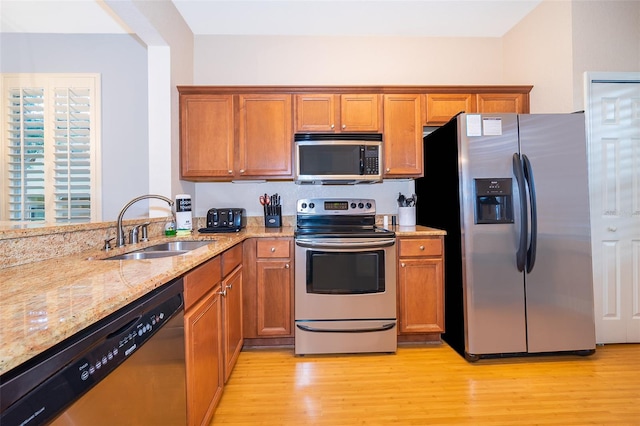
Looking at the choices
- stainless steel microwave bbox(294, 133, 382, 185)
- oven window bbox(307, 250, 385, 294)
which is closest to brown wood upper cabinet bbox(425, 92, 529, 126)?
stainless steel microwave bbox(294, 133, 382, 185)

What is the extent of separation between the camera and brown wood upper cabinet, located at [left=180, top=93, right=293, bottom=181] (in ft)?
8.38

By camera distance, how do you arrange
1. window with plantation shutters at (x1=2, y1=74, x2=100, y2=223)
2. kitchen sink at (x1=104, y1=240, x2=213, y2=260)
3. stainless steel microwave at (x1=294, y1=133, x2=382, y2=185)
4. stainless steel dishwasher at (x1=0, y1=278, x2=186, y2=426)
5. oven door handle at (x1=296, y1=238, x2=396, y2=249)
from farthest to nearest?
window with plantation shutters at (x1=2, y1=74, x2=100, y2=223) → stainless steel microwave at (x1=294, y1=133, x2=382, y2=185) → oven door handle at (x1=296, y1=238, x2=396, y2=249) → kitchen sink at (x1=104, y1=240, x2=213, y2=260) → stainless steel dishwasher at (x1=0, y1=278, x2=186, y2=426)

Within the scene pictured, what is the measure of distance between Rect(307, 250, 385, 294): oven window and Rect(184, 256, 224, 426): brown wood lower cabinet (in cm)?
78

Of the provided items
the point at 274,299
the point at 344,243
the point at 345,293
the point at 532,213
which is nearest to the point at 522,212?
the point at 532,213

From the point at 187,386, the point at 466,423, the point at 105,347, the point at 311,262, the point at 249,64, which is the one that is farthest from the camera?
the point at 249,64

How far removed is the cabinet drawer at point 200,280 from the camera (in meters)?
1.18

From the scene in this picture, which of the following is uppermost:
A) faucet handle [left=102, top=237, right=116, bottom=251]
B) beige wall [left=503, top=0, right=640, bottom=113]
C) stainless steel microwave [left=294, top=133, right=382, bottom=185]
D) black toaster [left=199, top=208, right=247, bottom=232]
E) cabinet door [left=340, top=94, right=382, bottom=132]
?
beige wall [left=503, top=0, right=640, bottom=113]

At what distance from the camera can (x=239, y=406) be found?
5.38ft

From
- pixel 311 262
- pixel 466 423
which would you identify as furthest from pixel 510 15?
pixel 466 423

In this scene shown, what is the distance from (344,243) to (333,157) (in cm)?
77

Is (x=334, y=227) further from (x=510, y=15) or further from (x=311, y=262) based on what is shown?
(x=510, y=15)

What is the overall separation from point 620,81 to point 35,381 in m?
3.58

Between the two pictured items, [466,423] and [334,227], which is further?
[334,227]

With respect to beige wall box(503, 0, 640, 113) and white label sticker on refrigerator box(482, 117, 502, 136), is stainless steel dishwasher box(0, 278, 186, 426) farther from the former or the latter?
beige wall box(503, 0, 640, 113)
